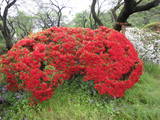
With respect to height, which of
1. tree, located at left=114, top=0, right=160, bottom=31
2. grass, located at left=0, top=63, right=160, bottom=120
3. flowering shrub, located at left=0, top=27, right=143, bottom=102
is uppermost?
tree, located at left=114, top=0, right=160, bottom=31

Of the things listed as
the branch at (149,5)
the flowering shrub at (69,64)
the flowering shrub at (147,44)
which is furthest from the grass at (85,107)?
the branch at (149,5)

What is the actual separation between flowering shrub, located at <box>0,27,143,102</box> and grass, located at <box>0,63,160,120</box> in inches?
12.3

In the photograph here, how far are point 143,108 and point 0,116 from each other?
336 centimetres

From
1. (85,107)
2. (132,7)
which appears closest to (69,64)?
(85,107)

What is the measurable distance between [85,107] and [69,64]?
1.11 m

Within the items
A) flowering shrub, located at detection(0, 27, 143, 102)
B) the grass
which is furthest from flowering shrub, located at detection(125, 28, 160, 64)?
flowering shrub, located at detection(0, 27, 143, 102)

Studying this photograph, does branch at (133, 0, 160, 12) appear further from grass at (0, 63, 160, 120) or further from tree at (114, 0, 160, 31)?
grass at (0, 63, 160, 120)

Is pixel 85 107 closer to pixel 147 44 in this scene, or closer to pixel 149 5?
pixel 147 44

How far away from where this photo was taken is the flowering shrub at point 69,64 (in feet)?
10.6

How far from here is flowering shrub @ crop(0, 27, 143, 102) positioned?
3.22 metres

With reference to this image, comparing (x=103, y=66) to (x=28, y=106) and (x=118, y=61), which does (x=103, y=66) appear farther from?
(x=28, y=106)

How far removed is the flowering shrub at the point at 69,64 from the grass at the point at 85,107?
31 cm

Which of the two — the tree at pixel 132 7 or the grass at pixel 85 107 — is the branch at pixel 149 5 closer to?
the tree at pixel 132 7

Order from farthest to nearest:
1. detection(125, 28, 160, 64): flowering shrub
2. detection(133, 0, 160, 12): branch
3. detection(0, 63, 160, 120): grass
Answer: detection(125, 28, 160, 64): flowering shrub, detection(133, 0, 160, 12): branch, detection(0, 63, 160, 120): grass
